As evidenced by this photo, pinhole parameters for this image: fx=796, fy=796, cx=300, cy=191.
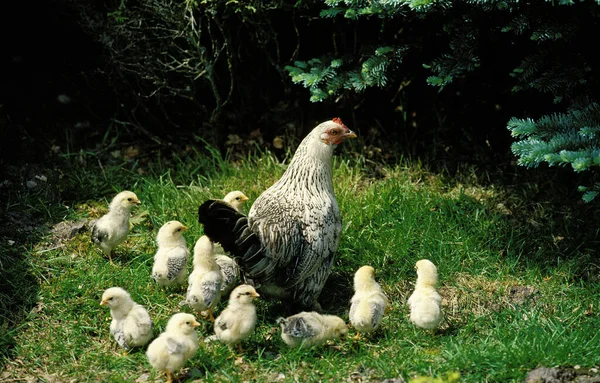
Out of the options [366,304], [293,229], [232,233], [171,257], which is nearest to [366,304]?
[366,304]

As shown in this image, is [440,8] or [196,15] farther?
[196,15]

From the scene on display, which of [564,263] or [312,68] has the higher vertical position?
[312,68]

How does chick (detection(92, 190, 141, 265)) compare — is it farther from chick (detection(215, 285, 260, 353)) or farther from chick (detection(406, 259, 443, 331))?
chick (detection(406, 259, 443, 331))

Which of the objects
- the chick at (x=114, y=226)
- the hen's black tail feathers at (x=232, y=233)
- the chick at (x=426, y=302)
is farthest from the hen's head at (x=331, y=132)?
the chick at (x=114, y=226)

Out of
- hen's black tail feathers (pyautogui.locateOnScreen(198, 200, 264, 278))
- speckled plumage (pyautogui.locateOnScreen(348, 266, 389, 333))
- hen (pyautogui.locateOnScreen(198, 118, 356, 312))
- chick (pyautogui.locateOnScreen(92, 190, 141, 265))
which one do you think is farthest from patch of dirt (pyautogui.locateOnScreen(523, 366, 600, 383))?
chick (pyautogui.locateOnScreen(92, 190, 141, 265))

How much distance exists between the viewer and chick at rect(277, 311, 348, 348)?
5.05m

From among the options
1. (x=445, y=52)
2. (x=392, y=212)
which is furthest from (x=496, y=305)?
(x=445, y=52)

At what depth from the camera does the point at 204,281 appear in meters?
5.28

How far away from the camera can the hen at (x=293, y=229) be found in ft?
16.7

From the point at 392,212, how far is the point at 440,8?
172cm

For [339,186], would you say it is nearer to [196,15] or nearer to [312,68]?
[312,68]

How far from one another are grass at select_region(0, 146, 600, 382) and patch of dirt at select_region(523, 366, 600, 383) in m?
0.06

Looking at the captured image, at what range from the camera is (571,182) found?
23.5 ft

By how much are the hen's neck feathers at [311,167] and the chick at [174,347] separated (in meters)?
1.33
